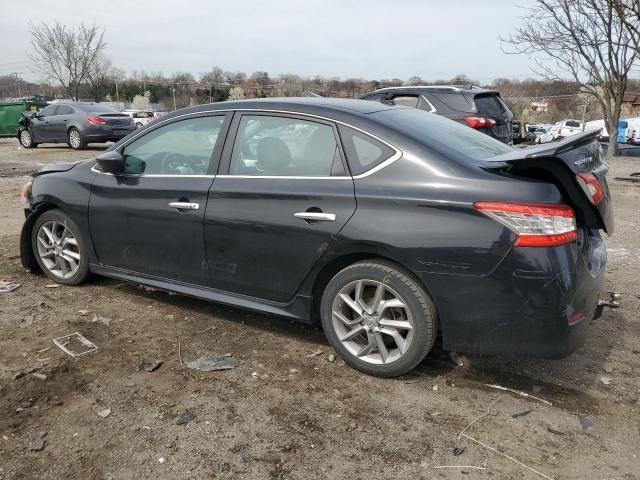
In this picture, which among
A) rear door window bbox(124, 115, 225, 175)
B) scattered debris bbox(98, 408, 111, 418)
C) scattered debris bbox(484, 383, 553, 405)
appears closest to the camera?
scattered debris bbox(98, 408, 111, 418)

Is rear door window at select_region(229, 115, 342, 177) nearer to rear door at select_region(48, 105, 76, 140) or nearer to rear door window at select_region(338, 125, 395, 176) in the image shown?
rear door window at select_region(338, 125, 395, 176)

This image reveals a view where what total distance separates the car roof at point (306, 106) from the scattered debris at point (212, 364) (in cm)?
166

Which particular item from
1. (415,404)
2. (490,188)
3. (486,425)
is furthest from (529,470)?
(490,188)

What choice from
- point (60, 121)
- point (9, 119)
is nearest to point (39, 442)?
point (60, 121)

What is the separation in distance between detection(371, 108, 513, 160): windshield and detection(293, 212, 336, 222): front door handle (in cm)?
65

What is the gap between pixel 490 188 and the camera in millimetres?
2854

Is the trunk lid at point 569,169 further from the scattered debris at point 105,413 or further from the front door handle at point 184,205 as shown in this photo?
the scattered debris at point 105,413

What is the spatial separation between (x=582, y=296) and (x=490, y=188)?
0.75m

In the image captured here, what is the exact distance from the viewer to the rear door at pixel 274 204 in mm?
3285

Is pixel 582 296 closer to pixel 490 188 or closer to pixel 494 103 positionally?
pixel 490 188

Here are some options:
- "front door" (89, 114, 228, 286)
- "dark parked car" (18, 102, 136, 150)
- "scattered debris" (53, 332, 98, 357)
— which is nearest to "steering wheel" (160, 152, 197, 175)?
"front door" (89, 114, 228, 286)

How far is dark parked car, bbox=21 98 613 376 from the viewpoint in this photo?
2.82 meters

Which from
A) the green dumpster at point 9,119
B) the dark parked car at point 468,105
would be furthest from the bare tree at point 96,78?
the dark parked car at point 468,105

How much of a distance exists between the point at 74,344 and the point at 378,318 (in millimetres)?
2058
